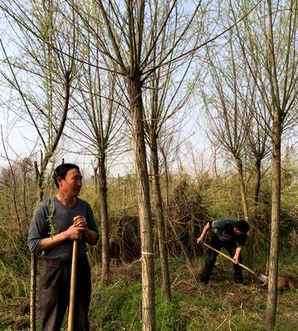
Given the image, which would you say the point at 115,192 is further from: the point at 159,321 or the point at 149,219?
the point at 149,219

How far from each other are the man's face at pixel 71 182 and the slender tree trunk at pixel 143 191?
653 mm

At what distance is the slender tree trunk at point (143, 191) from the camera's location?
8.96 ft

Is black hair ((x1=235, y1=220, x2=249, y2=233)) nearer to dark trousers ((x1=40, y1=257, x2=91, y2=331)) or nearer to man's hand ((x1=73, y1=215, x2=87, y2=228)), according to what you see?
dark trousers ((x1=40, y1=257, x2=91, y2=331))

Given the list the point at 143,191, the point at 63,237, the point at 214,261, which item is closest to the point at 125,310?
the point at 63,237

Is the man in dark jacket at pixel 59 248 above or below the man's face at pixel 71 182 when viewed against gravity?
below

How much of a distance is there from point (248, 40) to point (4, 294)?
468cm

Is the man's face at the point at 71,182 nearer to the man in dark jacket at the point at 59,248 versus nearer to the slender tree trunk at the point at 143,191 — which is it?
the man in dark jacket at the point at 59,248

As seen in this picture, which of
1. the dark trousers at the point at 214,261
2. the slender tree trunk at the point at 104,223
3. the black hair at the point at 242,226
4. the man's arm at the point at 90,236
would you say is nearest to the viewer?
the man's arm at the point at 90,236

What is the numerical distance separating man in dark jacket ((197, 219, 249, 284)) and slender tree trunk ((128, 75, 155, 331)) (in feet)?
15.7

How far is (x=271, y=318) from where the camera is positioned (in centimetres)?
437

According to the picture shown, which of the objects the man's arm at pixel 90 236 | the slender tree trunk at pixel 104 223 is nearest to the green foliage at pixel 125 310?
the slender tree trunk at pixel 104 223

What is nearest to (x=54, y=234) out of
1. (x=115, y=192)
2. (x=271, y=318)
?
(x=271, y=318)

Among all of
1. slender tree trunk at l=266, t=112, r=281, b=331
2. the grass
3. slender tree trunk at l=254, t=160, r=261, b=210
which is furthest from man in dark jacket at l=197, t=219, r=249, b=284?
slender tree trunk at l=266, t=112, r=281, b=331

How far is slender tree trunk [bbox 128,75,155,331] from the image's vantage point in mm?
2732
